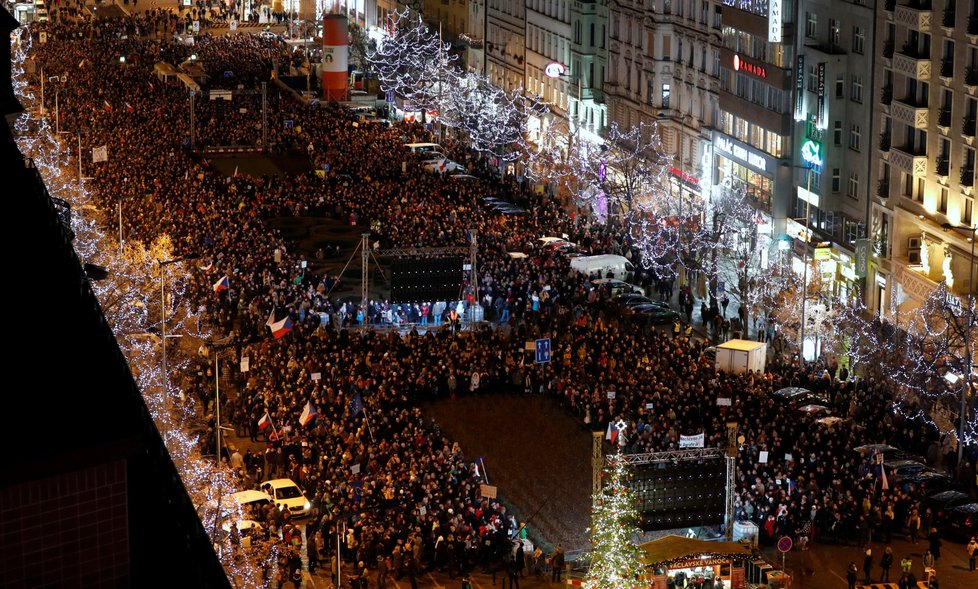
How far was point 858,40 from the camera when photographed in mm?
73375

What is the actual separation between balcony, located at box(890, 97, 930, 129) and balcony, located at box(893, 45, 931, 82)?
1.12 meters

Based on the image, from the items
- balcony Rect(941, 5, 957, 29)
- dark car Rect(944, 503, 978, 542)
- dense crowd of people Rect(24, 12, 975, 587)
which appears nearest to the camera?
dense crowd of people Rect(24, 12, 975, 587)

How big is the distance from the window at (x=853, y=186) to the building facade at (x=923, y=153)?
1.73 m

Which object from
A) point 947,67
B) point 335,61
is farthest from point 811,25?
point 335,61

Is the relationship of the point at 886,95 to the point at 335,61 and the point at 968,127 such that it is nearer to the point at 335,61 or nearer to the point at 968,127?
the point at 968,127

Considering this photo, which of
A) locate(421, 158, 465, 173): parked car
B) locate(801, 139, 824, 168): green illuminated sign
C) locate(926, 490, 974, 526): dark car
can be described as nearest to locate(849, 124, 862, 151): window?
locate(801, 139, 824, 168): green illuminated sign

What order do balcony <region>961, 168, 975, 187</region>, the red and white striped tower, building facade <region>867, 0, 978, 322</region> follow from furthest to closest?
the red and white striped tower, building facade <region>867, 0, 978, 322</region>, balcony <region>961, 168, 975, 187</region>

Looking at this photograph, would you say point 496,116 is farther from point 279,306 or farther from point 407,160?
point 279,306

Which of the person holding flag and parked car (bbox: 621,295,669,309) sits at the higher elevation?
the person holding flag

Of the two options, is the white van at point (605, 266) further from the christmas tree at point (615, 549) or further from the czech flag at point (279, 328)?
the christmas tree at point (615, 549)

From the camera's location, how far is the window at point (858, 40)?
72812mm

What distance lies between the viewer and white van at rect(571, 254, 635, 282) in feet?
243

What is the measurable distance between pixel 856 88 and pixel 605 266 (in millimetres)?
13420

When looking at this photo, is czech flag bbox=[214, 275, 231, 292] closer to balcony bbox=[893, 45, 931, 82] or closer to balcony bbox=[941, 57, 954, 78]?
balcony bbox=[893, 45, 931, 82]
